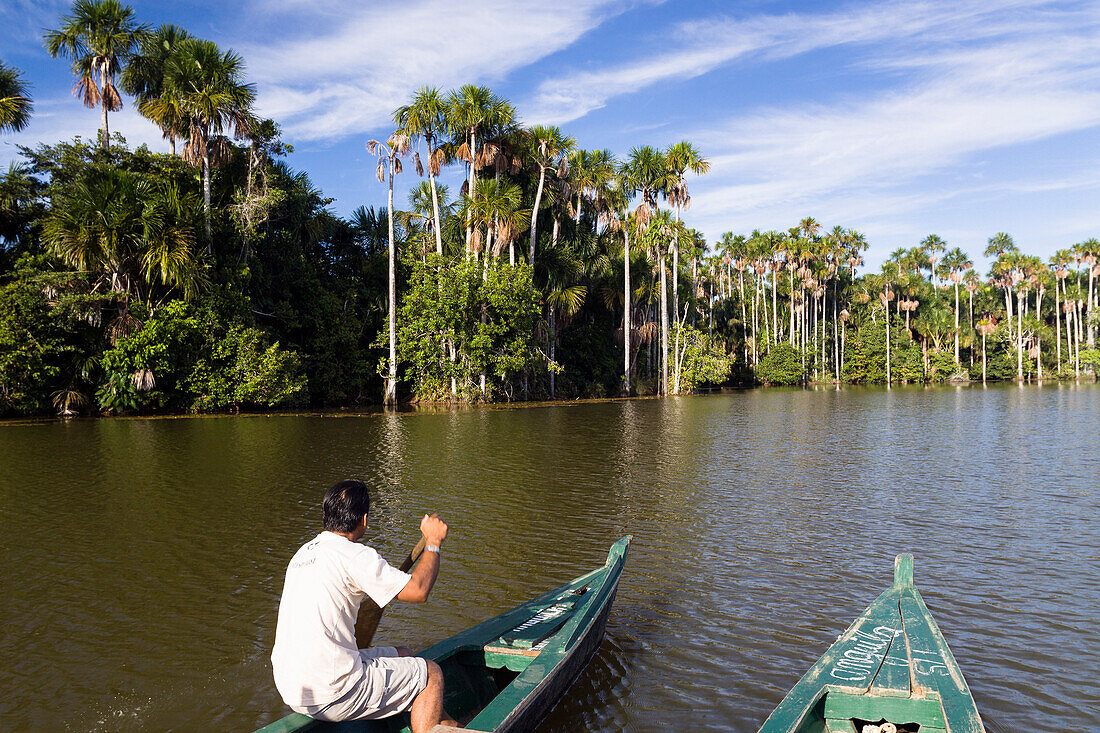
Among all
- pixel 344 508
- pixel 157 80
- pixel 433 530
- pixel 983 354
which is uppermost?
pixel 157 80

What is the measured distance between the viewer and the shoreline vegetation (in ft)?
88.7

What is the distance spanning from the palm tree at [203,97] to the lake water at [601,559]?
15353mm

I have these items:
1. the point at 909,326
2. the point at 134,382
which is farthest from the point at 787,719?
the point at 909,326

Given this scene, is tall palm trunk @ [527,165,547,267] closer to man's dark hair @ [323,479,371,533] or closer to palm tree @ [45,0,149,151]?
palm tree @ [45,0,149,151]

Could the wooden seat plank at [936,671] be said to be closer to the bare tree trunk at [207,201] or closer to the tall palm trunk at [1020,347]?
→ the bare tree trunk at [207,201]

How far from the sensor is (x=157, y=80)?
108 ft

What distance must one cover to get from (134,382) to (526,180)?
2328cm

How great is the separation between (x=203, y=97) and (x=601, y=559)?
2841 cm

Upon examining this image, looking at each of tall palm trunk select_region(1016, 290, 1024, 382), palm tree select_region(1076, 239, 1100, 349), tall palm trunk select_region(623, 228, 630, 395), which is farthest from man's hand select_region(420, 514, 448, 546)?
palm tree select_region(1076, 239, 1100, 349)

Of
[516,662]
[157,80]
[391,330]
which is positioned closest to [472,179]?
[391,330]

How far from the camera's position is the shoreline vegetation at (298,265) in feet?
88.7

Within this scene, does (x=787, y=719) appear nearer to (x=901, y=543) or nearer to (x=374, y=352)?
(x=901, y=543)

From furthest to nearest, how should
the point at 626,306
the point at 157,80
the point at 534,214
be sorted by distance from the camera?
the point at 626,306 < the point at 534,214 < the point at 157,80

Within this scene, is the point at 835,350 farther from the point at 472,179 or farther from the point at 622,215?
the point at 472,179
